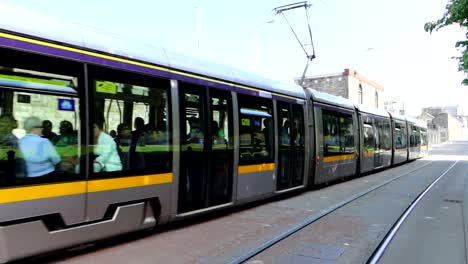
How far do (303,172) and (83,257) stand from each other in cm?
753

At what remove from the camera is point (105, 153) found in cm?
618

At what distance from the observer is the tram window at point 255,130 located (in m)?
9.41

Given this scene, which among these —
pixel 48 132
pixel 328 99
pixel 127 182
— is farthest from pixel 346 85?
pixel 48 132

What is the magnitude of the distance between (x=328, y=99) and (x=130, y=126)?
946cm

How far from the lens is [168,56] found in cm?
752

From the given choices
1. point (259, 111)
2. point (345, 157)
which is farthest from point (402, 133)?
point (259, 111)

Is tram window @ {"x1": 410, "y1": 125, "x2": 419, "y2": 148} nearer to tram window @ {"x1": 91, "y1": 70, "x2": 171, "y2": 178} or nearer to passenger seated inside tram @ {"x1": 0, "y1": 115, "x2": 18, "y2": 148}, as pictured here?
tram window @ {"x1": 91, "y1": 70, "x2": 171, "y2": 178}

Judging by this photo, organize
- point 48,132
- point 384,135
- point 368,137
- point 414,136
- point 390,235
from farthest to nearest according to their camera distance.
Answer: point 414,136 → point 384,135 → point 368,137 → point 390,235 → point 48,132

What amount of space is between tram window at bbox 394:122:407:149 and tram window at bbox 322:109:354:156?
9.56 meters

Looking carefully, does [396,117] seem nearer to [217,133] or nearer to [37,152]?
[217,133]

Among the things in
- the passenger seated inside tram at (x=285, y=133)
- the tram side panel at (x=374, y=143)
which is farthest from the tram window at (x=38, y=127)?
the tram side panel at (x=374, y=143)

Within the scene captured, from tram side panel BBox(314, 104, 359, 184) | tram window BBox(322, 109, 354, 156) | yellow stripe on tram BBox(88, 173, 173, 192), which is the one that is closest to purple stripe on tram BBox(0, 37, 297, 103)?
yellow stripe on tram BBox(88, 173, 173, 192)

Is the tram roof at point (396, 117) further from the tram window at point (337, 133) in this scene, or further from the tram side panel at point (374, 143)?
the tram window at point (337, 133)

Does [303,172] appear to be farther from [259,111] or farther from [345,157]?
[345,157]
